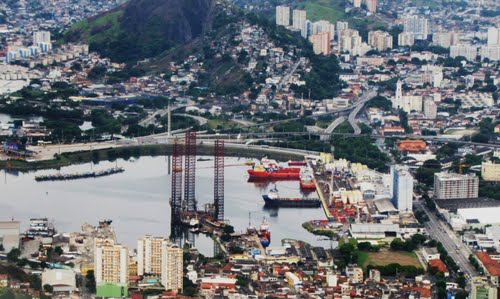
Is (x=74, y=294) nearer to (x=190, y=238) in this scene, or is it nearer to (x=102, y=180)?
(x=190, y=238)

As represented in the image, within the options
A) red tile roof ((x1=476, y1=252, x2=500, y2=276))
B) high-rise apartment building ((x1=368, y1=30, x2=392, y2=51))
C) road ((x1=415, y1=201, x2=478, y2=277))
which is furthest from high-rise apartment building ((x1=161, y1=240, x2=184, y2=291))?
high-rise apartment building ((x1=368, y1=30, x2=392, y2=51))

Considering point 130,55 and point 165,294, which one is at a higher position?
point 130,55

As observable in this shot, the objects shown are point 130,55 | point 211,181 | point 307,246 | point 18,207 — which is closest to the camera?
point 307,246

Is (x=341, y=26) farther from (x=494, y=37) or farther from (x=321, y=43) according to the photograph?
(x=494, y=37)

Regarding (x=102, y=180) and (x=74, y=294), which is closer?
(x=74, y=294)

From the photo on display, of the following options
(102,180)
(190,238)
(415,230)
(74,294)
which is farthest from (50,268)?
(102,180)

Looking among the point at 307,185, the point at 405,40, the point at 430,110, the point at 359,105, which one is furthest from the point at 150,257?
the point at 405,40
